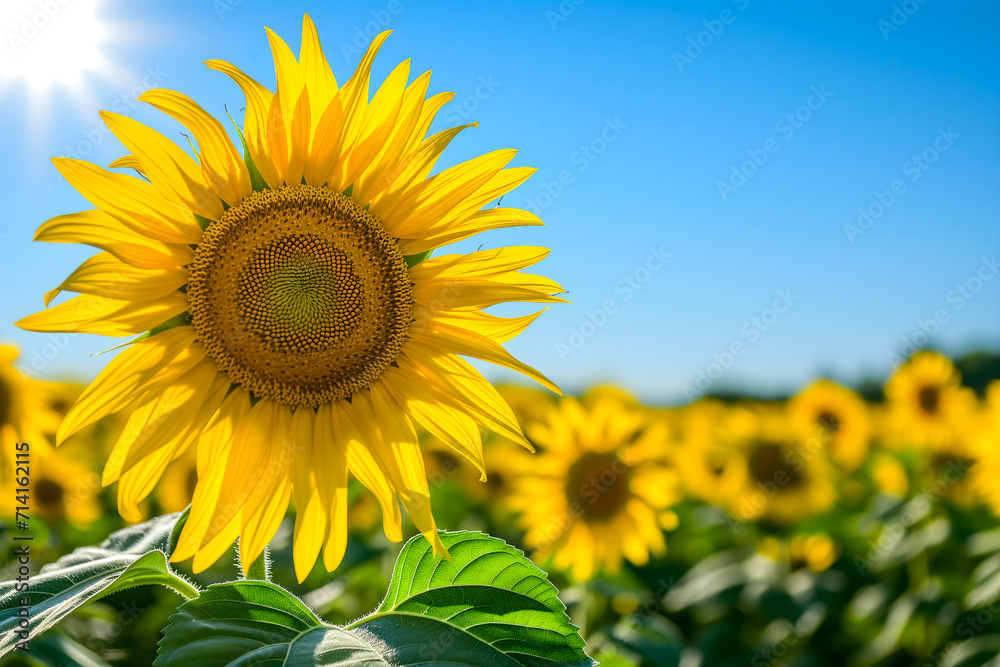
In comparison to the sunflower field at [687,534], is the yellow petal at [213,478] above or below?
above

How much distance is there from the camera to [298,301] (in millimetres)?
2295

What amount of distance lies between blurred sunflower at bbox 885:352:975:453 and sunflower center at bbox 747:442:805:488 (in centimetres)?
189

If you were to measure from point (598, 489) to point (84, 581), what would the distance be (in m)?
4.25

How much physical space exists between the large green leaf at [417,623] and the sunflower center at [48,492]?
5.34m

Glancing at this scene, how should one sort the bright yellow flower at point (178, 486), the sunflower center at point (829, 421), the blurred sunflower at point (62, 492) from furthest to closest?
1. the sunflower center at point (829, 421)
2. the bright yellow flower at point (178, 486)
3. the blurred sunflower at point (62, 492)

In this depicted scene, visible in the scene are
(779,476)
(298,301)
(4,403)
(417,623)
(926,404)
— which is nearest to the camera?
(417,623)

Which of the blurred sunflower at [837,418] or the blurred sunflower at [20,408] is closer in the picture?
the blurred sunflower at [20,408]

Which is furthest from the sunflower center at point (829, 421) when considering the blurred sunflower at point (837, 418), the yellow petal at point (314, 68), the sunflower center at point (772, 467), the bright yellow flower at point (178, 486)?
the yellow petal at point (314, 68)

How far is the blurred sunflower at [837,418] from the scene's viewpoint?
835cm

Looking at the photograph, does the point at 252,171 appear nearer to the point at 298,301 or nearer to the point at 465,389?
the point at 298,301

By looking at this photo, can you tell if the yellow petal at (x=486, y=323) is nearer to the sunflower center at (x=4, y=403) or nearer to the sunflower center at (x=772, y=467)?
the sunflower center at (x=4, y=403)

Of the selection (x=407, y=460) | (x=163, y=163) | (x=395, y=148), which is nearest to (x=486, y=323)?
(x=407, y=460)

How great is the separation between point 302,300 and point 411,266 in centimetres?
36

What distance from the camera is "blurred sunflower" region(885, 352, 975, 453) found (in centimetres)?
820
